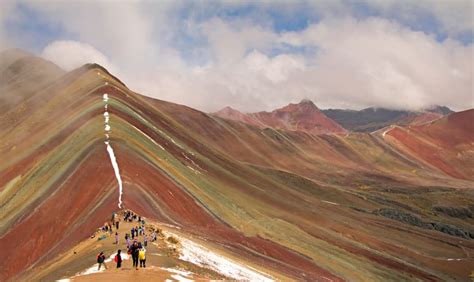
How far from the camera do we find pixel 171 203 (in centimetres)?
6338

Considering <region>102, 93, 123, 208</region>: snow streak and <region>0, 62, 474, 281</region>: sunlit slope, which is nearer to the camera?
<region>0, 62, 474, 281</region>: sunlit slope

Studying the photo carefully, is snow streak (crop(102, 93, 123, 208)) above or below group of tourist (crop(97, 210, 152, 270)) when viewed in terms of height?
above

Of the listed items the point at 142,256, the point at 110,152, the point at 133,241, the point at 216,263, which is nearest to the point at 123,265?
the point at 142,256

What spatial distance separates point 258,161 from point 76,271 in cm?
16280

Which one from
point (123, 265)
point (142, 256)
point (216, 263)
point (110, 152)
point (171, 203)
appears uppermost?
point (110, 152)

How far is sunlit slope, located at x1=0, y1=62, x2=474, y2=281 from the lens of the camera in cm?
5738

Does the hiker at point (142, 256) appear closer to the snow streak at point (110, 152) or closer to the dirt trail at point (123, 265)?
the dirt trail at point (123, 265)

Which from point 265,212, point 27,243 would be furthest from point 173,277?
point 265,212

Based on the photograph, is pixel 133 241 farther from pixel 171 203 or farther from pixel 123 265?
pixel 171 203

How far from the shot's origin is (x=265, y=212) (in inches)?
3656

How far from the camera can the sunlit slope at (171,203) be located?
57.4 meters

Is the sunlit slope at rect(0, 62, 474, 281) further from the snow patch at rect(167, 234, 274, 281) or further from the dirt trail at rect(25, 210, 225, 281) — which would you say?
the dirt trail at rect(25, 210, 225, 281)

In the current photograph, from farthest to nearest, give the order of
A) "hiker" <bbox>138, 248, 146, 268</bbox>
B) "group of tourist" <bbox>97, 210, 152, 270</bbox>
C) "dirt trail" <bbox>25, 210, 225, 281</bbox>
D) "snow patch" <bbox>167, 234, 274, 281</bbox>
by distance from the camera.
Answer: "snow patch" <bbox>167, 234, 274, 281</bbox>
"group of tourist" <bbox>97, 210, 152, 270</bbox>
"hiker" <bbox>138, 248, 146, 268</bbox>
"dirt trail" <bbox>25, 210, 225, 281</bbox>

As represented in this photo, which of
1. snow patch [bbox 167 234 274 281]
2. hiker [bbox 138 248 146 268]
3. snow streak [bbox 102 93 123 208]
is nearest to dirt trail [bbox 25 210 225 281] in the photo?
hiker [bbox 138 248 146 268]
